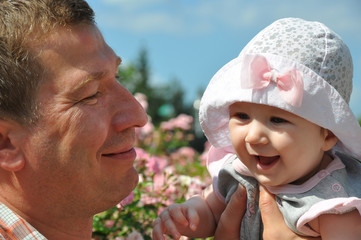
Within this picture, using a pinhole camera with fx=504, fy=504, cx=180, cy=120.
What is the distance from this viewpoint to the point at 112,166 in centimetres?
207

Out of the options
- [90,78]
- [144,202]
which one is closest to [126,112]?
[90,78]

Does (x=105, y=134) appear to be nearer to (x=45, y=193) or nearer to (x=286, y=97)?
(x=45, y=193)

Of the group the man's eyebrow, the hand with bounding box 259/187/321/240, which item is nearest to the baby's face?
the hand with bounding box 259/187/321/240

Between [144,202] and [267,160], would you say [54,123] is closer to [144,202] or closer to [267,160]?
[267,160]

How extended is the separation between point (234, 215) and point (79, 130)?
0.86 metres

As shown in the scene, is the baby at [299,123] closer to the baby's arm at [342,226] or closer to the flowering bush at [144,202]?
the baby's arm at [342,226]

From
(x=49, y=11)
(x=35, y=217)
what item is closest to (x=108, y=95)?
(x=49, y=11)

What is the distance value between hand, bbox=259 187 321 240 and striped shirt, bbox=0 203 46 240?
0.96 meters

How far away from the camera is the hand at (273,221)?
7.33 feet

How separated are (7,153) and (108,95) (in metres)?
0.46

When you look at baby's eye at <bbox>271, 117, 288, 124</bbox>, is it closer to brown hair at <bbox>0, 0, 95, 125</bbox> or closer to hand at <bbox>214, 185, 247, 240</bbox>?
hand at <bbox>214, 185, 247, 240</bbox>

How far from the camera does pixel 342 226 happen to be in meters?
2.05

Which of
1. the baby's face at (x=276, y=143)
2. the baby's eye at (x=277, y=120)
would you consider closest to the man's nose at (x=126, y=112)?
the baby's face at (x=276, y=143)

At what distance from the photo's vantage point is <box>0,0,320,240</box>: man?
1.96 m
